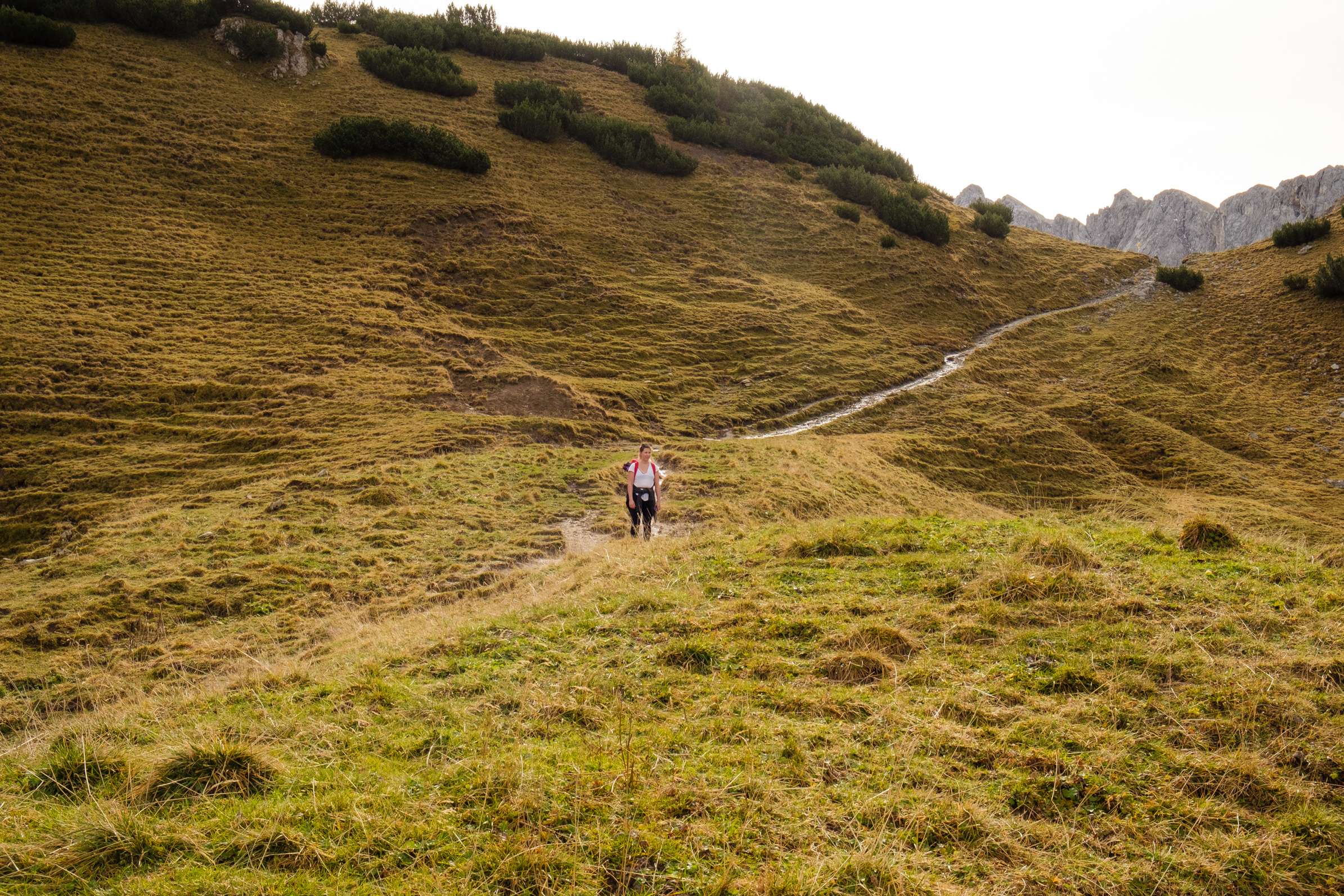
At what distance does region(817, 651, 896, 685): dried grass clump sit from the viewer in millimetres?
6488

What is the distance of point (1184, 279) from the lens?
41.8 metres

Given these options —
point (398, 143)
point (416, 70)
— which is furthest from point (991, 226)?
point (416, 70)

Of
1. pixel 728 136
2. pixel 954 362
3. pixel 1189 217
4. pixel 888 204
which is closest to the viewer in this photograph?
pixel 954 362

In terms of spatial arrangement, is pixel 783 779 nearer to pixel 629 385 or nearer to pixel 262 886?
pixel 262 886

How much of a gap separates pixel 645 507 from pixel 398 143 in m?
29.8

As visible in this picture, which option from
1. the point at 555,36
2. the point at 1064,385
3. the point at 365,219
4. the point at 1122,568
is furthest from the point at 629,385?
the point at 555,36

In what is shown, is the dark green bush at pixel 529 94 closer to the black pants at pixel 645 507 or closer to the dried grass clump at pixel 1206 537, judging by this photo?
the black pants at pixel 645 507

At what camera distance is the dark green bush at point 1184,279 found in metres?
41.8

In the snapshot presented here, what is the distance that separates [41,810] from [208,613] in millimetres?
7193

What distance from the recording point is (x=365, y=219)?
3020cm

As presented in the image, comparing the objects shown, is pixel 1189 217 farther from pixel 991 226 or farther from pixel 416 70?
pixel 416 70

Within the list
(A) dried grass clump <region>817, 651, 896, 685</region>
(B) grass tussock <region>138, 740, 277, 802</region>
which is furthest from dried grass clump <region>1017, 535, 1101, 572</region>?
(B) grass tussock <region>138, 740, 277, 802</region>

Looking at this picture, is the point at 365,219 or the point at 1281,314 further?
the point at 1281,314

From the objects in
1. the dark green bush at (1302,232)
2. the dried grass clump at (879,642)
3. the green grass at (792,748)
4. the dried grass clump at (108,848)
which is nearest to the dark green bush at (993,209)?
the dark green bush at (1302,232)
